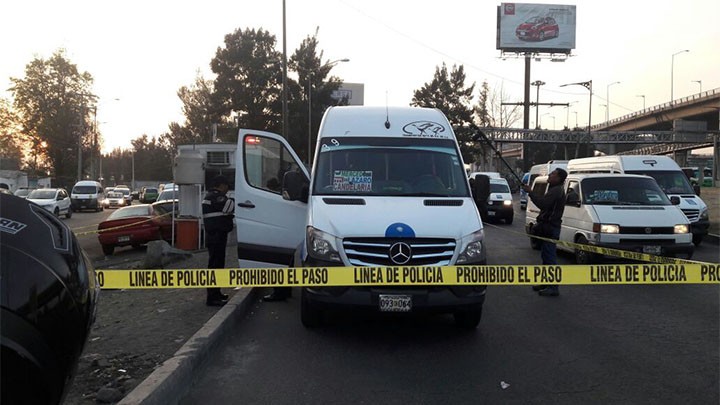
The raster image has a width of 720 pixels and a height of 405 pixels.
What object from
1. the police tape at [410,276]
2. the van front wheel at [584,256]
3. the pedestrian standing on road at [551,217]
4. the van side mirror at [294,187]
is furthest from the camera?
the van front wheel at [584,256]

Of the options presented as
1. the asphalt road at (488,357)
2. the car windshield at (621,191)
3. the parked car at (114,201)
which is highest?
the car windshield at (621,191)

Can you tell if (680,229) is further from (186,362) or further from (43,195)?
(43,195)

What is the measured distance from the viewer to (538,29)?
213 feet

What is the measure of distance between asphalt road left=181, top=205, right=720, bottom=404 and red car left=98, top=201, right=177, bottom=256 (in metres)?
8.21

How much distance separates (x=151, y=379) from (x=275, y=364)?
130 centimetres

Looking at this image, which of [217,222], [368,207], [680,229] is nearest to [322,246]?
[368,207]

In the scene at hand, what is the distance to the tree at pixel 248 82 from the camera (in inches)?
1729

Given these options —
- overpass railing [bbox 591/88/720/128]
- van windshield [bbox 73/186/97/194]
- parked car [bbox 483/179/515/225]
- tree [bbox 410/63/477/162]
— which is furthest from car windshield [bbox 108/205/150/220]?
overpass railing [bbox 591/88/720/128]

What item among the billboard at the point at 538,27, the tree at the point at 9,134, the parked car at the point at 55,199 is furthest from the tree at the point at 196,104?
the billboard at the point at 538,27

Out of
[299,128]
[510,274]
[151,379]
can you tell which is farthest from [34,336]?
[299,128]

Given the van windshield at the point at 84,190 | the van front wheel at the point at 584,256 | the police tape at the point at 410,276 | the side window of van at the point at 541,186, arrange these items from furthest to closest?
the van windshield at the point at 84,190 → the side window of van at the point at 541,186 → the van front wheel at the point at 584,256 → the police tape at the point at 410,276

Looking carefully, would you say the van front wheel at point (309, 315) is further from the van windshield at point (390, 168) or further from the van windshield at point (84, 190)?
the van windshield at point (84, 190)

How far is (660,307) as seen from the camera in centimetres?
768

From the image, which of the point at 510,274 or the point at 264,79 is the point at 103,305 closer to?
the point at 510,274
